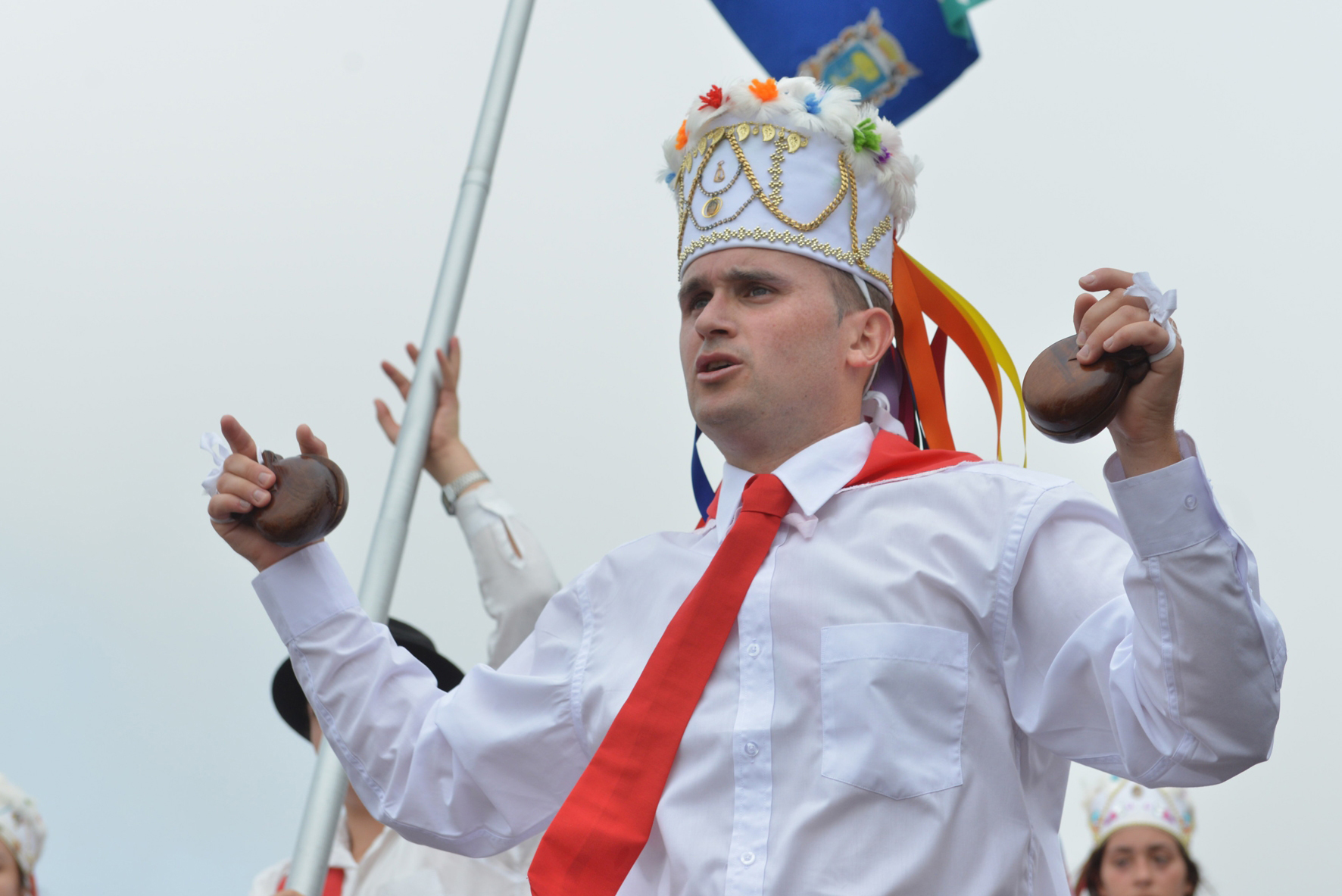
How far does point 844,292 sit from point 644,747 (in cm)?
93

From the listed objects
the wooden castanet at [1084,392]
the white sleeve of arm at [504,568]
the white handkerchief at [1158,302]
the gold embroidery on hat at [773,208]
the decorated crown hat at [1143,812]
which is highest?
the gold embroidery on hat at [773,208]

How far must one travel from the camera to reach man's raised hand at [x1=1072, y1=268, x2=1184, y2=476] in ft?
5.57

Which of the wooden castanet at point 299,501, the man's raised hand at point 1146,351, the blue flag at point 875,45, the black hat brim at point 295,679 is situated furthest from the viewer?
the blue flag at point 875,45

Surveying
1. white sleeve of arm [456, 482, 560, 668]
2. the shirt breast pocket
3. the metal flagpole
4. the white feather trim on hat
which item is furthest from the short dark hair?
white sleeve of arm [456, 482, 560, 668]

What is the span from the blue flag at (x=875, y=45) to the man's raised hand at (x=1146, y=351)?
2.89 meters

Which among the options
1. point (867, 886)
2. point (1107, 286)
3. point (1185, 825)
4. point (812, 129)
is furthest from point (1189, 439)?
Answer: point (1185, 825)

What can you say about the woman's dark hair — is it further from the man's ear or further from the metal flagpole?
the man's ear

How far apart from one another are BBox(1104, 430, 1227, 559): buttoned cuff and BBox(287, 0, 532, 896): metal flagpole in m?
2.11

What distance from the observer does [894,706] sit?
2086 millimetres

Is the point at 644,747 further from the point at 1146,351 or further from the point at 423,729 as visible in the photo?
the point at 1146,351

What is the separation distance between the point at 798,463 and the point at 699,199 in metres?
0.61

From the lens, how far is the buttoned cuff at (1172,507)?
1.72 metres

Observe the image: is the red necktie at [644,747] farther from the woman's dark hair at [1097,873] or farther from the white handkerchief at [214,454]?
the woman's dark hair at [1097,873]

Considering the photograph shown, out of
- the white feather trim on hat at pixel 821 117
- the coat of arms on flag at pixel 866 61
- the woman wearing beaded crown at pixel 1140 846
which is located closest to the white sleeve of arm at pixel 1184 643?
the white feather trim on hat at pixel 821 117
